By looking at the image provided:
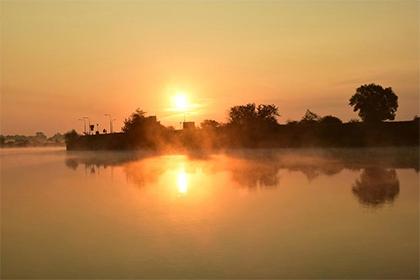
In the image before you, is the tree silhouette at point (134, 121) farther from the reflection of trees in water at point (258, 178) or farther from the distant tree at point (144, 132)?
the reflection of trees in water at point (258, 178)

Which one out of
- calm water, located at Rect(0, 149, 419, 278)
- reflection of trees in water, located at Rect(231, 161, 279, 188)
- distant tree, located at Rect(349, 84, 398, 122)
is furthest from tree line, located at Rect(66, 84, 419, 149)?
calm water, located at Rect(0, 149, 419, 278)

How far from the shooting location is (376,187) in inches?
1209

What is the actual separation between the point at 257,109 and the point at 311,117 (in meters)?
19.2

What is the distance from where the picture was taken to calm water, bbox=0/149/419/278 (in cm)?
1377

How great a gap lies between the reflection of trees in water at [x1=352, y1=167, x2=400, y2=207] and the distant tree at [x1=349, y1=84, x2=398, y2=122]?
71.4 meters

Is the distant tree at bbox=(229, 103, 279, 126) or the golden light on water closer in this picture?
the golden light on water

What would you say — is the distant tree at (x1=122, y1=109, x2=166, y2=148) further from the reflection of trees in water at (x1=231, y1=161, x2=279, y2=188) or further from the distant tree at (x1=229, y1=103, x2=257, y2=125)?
the reflection of trees in water at (x1=231, y1=161, x2=279, y2=188)

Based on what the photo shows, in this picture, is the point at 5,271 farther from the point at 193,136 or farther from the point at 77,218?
the point at 193,136

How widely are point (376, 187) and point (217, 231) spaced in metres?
16.1

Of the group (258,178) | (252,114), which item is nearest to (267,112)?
(252,114)

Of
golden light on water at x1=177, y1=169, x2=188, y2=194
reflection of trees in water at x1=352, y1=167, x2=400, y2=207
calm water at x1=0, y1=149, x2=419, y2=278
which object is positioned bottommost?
calm water at x1=0, y1=149, x2=419, y2=278

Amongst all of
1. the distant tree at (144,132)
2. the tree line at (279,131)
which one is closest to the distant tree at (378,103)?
the tree line at (279,131)

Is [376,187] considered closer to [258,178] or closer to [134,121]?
[258,178]

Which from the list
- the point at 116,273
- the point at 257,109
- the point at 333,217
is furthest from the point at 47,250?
the point at 257,109
